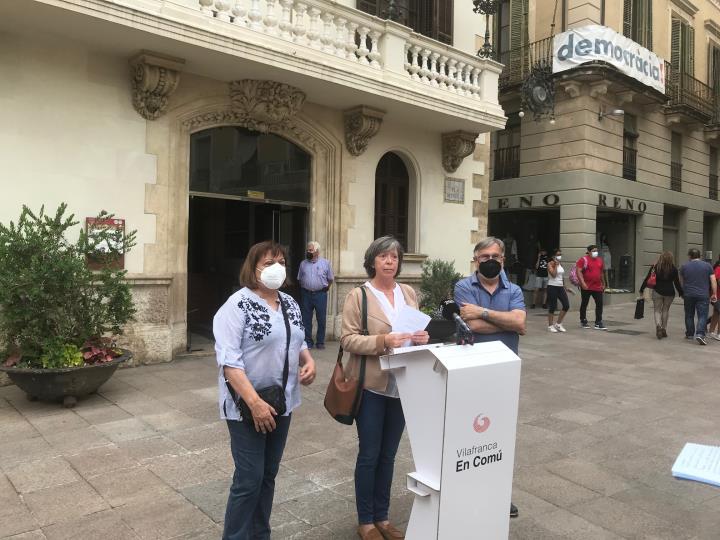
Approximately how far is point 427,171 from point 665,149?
12.0 m

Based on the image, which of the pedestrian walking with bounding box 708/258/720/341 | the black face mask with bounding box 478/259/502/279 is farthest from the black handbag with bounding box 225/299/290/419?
the pedestrian walking with bounding box 708/258/720/341

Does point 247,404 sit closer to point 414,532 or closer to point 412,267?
point 414,532

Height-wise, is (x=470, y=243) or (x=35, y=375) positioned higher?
(x=470, y=243)

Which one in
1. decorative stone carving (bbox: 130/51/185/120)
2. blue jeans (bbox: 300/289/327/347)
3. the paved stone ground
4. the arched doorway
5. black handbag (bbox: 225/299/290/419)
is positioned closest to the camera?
black handbag (bbox: 225/299/290/419)

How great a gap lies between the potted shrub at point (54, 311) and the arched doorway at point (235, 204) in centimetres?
292

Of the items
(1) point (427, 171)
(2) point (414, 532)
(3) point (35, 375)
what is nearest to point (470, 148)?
(1) point (427, 171)

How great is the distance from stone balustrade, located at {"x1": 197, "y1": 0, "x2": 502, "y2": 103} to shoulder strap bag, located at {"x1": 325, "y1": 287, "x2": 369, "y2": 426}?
5.99 meters

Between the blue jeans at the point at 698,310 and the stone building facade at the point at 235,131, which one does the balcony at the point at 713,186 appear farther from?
the stone building facade at the point at 235,131

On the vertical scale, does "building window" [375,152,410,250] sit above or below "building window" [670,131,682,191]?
below

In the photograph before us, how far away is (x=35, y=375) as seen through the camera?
5477 millimetres

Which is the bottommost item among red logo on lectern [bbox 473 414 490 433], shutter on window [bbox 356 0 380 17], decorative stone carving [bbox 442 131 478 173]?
red logo on lectern [bbox 473 414 490 433]

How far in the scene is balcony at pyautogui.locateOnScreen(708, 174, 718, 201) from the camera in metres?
21.8

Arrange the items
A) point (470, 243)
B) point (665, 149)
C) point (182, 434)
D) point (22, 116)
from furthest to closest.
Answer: point (665, 149)
point (470, 243)
point (22, 116)
point (182, 434)

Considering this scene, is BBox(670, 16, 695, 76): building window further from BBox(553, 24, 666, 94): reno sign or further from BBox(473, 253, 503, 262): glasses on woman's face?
BBox(473, 253, 503, 262): glasses on woman's face
